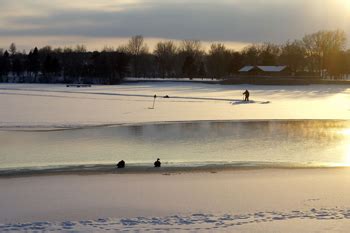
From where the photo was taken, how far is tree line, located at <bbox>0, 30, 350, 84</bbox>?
102500 millimetres

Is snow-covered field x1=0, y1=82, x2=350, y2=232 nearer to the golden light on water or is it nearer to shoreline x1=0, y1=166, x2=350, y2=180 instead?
shoreline x1=0, y1=166, x2=350, y2=180

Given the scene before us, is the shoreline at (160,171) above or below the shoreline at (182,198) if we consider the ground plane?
below

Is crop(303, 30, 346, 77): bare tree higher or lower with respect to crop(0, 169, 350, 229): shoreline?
higher

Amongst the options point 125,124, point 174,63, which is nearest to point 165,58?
point 174,63

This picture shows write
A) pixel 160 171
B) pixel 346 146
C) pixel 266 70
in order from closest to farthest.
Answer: pixel 160 171 < pixel 346 146 < pixel 266 70

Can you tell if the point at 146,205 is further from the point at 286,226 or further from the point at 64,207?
the point at 286,226

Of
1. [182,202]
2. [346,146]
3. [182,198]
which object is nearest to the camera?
[182,202]

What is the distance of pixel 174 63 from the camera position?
125 metres

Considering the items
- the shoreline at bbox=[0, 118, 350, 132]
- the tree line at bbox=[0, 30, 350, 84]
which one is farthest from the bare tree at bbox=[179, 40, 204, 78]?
the shoreline at bbox=[0, 118, 350, 132]

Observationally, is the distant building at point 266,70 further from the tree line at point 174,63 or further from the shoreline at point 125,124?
the shoreline at point 125,124

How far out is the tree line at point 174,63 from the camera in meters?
102

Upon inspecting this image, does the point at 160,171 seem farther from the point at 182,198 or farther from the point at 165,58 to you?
the point at 165,58

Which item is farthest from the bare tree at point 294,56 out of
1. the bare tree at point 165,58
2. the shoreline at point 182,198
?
the shoreline at point 182,198

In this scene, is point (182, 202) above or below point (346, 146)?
above
